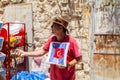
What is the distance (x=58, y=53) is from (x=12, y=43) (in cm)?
197

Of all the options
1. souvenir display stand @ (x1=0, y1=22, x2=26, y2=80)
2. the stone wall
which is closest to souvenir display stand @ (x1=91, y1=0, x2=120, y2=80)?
the stone wall

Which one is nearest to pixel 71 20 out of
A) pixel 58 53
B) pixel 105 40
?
pixel 105 40

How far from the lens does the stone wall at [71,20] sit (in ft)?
19.6

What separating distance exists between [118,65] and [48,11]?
1.48 meters

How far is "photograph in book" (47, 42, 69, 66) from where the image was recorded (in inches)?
162

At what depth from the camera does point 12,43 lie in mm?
6031

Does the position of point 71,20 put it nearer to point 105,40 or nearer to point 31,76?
point 105,40

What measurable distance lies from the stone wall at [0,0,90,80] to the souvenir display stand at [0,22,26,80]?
0.25 m

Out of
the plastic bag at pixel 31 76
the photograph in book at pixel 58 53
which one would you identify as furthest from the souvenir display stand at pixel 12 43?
the photograph in book at pixel 58 53

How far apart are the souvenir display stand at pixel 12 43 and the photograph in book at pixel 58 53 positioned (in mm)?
1751

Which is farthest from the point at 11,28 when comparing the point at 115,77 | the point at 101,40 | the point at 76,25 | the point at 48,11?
the point at 115,77

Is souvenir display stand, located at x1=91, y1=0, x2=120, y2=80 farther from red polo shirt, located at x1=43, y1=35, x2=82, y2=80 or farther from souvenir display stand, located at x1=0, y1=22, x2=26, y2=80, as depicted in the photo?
red polo shirt, located at x1=43, y1=35, x2=82, y2=80

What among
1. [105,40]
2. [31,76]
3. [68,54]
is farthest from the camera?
[105,40]

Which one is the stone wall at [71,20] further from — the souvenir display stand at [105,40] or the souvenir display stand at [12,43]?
the souvenir display stand at [12,43]
